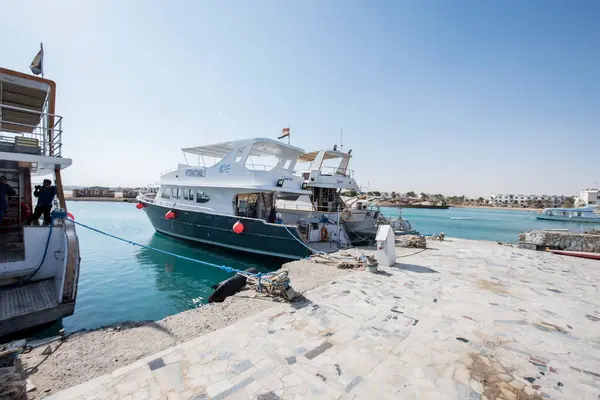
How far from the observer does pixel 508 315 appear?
4785 mm

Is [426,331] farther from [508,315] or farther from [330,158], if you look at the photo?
[330,158]

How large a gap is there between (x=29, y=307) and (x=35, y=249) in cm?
136

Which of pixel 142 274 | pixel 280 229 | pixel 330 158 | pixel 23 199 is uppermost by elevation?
pixel 330 158

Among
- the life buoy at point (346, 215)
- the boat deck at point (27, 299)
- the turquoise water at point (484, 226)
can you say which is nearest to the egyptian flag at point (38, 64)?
the boat deck at point (27, 299)

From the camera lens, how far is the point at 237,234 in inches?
461

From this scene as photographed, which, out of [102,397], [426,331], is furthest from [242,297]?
[426,331]

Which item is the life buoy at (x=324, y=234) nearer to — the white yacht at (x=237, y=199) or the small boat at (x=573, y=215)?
the white yacht at (x=237, y=199)

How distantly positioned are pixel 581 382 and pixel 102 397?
523 cm

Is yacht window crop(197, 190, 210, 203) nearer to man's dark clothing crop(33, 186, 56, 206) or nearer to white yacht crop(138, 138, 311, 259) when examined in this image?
white yacht crop(138, 138, 311, 259)

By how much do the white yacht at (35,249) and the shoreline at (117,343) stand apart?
1.57 meters

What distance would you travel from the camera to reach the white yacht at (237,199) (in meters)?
11.0

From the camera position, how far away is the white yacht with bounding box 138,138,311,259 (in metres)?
11.0

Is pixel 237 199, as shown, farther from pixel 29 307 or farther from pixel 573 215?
pixel 573 215

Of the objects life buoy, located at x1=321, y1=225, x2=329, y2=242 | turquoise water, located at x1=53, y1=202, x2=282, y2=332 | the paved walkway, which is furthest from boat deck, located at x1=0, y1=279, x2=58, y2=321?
life buoy, located at x1=321, y1=225, x2=329, y2=242
